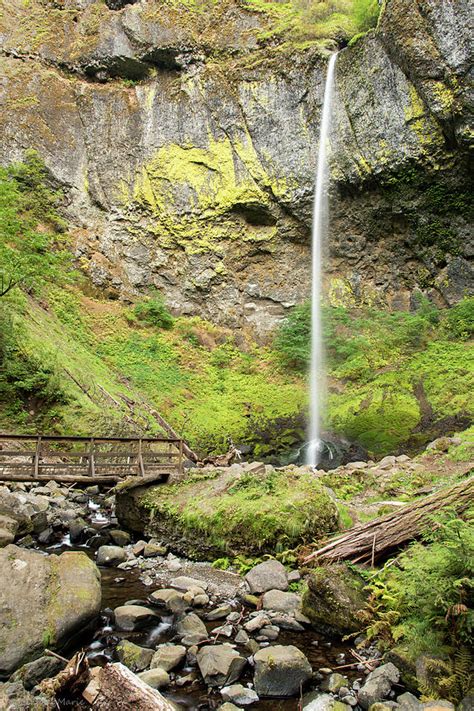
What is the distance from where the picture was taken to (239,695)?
412 cm

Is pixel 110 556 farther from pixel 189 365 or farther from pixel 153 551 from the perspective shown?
pixel 189 365

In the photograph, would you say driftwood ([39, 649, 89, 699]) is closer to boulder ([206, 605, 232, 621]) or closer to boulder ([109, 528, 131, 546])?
boulder ([206, 605, 232, 621])

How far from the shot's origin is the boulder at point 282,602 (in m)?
5.78

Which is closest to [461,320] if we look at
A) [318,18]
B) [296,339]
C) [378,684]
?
[296,339]

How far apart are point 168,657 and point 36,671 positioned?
1213 millimetres

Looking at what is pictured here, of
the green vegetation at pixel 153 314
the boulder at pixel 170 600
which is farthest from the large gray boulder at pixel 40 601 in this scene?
the green vegetation at pixel 153 314

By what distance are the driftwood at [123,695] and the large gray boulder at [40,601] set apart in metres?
1.13

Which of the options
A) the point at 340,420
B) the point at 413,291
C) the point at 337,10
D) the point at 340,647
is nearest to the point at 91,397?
the point at 340,420

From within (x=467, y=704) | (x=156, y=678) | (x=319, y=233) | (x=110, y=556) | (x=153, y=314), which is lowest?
(x=110, y=556)

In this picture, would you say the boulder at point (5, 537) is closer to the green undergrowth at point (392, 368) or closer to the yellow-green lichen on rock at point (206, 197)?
the green undergrowth at point (392, 368)

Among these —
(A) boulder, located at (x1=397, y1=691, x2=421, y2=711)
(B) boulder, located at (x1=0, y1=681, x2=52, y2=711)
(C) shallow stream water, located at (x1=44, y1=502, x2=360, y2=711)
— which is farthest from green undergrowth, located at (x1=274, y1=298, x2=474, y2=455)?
(B) boulder, located at (x1=0, y1=681, x2=52, y2=711)

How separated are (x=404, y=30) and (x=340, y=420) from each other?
686 inches

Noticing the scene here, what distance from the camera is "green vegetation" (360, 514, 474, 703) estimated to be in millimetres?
3744

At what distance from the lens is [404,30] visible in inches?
811
